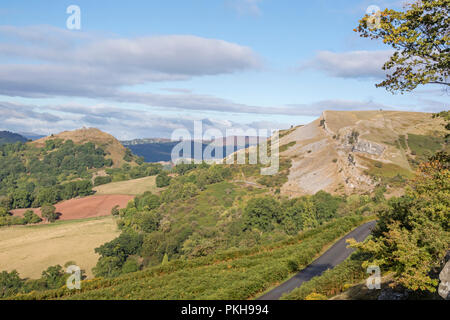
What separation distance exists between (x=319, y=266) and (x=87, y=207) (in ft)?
569

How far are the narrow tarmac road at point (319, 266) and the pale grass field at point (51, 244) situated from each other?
74.2 m

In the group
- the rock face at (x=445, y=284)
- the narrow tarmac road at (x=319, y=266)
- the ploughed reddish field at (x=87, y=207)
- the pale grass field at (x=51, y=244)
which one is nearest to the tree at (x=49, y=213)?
the ploughed reddish field at (x=87, y=207)

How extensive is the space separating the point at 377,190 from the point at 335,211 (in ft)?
48.9

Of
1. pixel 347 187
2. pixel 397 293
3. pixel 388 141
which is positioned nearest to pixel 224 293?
pixel 397 293

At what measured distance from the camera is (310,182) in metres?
119

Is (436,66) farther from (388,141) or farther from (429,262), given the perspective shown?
(388,141)

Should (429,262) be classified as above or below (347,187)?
above

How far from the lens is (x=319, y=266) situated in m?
37.5

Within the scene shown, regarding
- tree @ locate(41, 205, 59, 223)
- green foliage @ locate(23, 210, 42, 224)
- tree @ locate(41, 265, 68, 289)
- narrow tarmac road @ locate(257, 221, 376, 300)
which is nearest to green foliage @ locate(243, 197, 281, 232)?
narrow tarmac road @ locate(257, 221, 376, 300)

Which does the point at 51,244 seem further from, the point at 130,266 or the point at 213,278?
the point at 213,278

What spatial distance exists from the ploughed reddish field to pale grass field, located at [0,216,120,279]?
17.6 m

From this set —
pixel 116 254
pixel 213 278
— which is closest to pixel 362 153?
pixel 116 254

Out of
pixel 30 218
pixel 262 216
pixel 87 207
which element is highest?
pixel 262 216
